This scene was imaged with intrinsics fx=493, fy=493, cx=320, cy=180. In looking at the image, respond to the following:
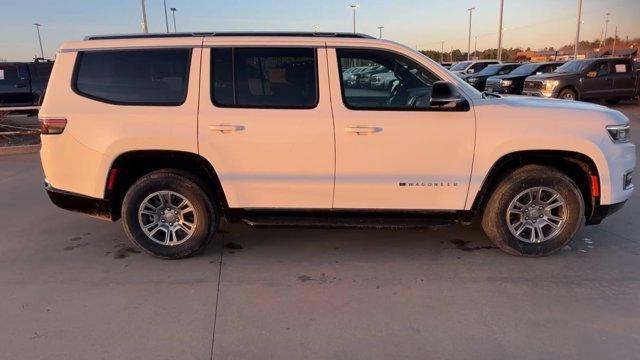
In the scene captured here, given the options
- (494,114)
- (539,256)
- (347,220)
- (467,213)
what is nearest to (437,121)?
(494,114)

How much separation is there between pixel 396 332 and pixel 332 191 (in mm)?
1429

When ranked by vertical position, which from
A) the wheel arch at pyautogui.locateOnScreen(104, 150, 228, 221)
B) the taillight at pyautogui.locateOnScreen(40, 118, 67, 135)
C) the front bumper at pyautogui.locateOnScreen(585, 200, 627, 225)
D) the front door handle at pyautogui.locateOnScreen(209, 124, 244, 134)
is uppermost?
the taillight at pyautogui.locateOnScreen(40, 118, 67, 135)

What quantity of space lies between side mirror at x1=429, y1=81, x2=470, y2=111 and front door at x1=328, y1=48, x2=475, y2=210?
0.16ft

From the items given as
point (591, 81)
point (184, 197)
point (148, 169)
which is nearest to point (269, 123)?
point (184, 197)

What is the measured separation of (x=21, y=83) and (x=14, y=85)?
0.20m

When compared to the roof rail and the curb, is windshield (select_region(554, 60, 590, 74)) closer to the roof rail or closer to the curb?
the roof rail

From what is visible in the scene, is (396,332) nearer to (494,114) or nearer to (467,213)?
(467,213)

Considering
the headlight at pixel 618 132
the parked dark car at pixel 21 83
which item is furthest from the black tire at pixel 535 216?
the parked dark car at pixel 21 83

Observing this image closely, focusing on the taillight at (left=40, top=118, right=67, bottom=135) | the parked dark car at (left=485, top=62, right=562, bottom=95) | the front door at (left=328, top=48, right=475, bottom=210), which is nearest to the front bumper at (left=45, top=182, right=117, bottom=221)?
the taillight at (left=40, top=118, right=67, bottom=135)

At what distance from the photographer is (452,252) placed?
4.60 meters

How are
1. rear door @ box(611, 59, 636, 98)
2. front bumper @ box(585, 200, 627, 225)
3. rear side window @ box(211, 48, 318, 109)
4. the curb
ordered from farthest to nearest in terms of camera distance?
rear door @ box(611, 59, 636, 98)
the curb
front bumper @ box(585, 200, 627, 225)
rear side window @ box(211, 48, 318, 109)

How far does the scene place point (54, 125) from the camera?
4.24m

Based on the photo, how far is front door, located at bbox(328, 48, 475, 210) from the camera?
4.13 metres

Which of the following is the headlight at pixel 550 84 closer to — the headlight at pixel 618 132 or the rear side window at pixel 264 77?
the headlight at pixel 618 132
